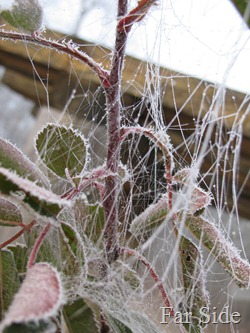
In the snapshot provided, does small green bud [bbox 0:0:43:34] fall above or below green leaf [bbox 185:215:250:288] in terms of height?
above

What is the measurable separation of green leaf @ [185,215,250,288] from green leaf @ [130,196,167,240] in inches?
0.8

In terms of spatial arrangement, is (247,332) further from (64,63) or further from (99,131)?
(64,63)

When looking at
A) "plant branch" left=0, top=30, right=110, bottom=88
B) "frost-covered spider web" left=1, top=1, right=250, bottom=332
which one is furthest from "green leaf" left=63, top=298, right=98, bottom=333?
"plant branch" left=0, top=30, right=110, bottom=88

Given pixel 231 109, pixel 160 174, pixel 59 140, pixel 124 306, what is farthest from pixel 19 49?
pixel 124 306

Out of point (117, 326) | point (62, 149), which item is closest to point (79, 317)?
point (117, 326)

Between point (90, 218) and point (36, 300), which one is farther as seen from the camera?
point (90, 218)

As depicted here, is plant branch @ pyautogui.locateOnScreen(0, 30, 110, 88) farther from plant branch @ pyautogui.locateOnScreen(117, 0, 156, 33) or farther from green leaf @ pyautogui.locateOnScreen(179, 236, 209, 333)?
green leaf @ pyautogui.locateOnScreen(179, 236, 209, 333)

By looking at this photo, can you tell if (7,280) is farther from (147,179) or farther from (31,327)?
(147,179)

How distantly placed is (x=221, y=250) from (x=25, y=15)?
195mm

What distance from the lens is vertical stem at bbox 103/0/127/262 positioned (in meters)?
0.28

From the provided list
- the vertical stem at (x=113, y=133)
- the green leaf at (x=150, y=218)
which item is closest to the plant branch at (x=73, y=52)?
the vertical stem at (x=113, y=133)

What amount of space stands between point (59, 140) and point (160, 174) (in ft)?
0.63

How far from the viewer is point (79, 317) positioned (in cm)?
28

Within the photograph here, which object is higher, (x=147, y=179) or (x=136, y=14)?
(x=136, y=14)
